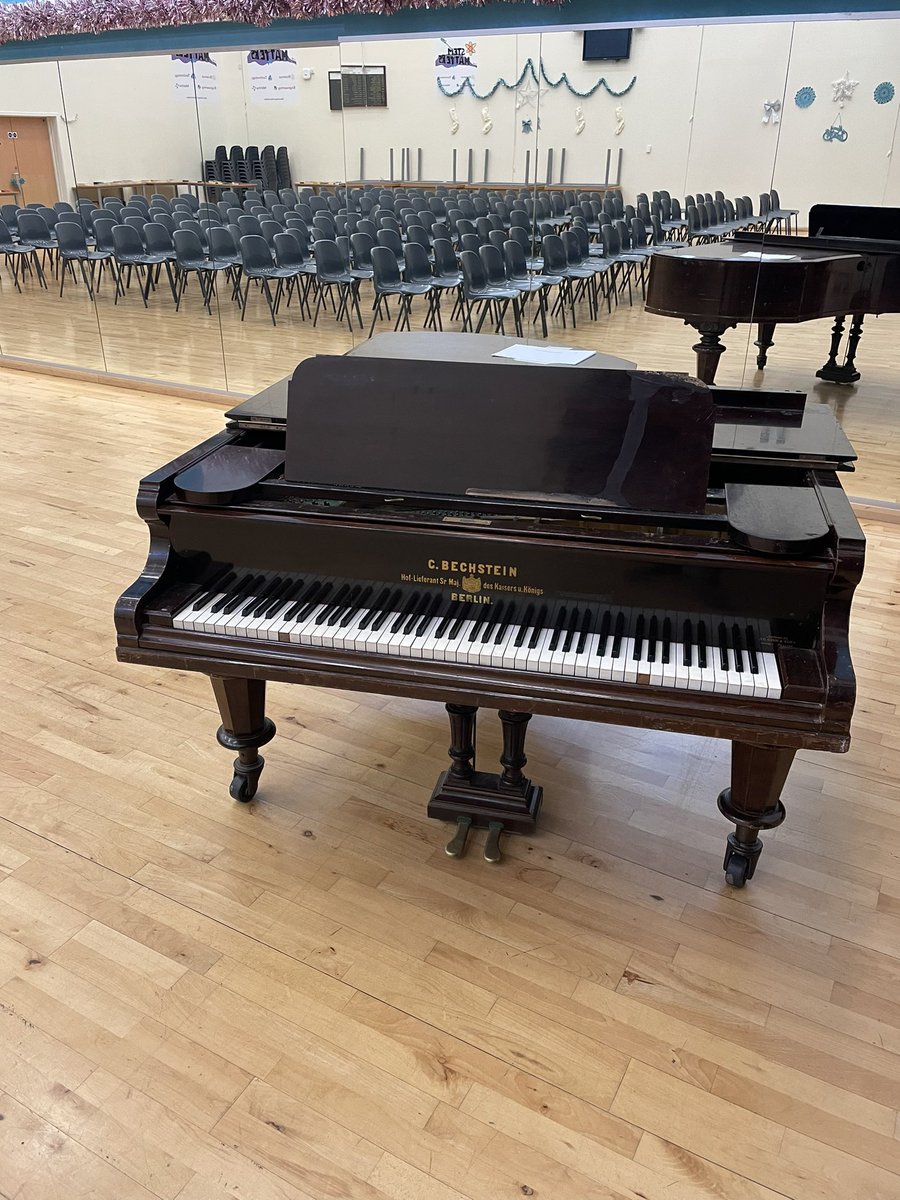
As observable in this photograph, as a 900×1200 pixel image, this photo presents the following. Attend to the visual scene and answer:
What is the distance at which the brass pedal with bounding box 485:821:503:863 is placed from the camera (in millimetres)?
2277

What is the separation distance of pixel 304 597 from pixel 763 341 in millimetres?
3985

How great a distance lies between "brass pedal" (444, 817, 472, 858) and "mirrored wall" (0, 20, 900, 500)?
331 centimetres

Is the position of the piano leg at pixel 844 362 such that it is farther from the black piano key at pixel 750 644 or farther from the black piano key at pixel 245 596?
the black piano key at pixel 245 596

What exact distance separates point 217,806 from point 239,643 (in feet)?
2.37

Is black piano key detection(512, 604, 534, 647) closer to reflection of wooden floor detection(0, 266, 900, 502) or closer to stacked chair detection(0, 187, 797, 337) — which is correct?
reflection of wooden floor detection(0, 266, 900, 502)

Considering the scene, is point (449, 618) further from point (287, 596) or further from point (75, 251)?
point (75, 251)

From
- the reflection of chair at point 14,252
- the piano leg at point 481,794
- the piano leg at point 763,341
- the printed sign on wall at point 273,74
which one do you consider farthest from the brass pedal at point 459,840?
the reflection of chair at point 14,252

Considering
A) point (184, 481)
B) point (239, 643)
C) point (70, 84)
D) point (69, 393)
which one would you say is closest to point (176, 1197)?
point (239, 643)

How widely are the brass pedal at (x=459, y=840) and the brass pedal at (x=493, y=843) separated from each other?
0.06m

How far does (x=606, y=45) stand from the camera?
207 inches

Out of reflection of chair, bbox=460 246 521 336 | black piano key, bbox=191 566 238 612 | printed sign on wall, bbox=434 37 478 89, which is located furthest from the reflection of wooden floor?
black piano key, bbox=191 566 238 612

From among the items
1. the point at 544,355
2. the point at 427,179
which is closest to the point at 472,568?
the point at 544,355

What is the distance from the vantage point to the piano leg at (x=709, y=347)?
4906 millimetres

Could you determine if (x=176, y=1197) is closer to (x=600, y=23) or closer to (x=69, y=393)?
(x=600, y=23)
